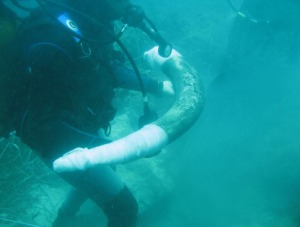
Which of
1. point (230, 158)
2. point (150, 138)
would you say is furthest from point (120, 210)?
point (230, 158)

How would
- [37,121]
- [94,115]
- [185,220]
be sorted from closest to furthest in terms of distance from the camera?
[37,121]
[94,115]
[185,220]

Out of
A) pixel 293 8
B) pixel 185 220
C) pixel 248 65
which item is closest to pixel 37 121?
pixel 185 220

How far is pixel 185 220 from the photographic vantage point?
3.81 m

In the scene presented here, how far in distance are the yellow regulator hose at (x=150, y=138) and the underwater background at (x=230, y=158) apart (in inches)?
91.4

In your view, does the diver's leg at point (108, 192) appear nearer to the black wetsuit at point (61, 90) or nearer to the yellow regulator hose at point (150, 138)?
the black wetsuit at point (61, 90)

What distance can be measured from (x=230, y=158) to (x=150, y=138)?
11.4ft

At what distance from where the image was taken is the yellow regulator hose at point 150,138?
1.30 m

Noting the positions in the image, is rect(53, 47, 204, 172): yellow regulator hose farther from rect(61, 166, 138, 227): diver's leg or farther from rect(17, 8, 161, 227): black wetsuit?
rect(61, 166, 138, 227): diver's leg

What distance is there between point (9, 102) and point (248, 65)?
461cm

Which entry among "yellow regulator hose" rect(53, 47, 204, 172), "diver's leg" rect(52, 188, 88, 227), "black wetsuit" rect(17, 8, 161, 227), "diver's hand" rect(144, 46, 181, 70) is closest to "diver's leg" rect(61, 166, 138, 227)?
"black wetsuit" rect(17, 8, 161, 227)

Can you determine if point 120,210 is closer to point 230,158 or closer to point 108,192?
point 108,192

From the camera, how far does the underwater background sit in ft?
12.3

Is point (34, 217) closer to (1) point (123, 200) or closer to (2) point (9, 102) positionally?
(1) point (123, 200)

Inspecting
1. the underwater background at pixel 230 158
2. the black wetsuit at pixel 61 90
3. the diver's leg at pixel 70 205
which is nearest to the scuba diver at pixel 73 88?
the black wetsuit at pixel 61 90
